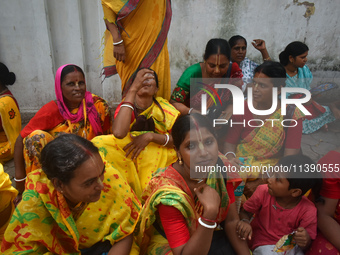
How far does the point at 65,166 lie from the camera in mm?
1576

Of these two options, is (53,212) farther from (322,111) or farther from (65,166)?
(322,111)

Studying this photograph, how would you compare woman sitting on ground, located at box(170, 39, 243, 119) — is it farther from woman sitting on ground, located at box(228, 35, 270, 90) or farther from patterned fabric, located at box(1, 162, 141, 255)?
patterned fabric, located at box(1, 162, 141, 255)

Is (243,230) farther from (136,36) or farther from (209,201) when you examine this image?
(136,36)

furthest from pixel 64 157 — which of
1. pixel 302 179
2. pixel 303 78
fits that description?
pixel 303 78

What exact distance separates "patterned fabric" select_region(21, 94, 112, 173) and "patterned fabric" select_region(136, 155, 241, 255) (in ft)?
4.66

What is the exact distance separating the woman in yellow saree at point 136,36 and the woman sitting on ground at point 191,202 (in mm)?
1570

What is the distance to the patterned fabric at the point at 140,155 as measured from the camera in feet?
8.56

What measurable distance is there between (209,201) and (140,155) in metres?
1.22

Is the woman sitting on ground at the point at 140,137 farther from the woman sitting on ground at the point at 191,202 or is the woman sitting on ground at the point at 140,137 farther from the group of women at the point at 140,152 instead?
the woman sitting on ground at the point at 191,202

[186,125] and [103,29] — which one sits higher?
[103,29]

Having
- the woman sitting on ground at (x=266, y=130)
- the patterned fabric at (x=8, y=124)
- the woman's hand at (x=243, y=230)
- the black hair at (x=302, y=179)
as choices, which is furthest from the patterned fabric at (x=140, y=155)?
the patterned fabric at (x=8, y=124)

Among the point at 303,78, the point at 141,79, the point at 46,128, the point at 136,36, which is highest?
the point at 136,36

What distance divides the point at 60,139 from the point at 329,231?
1908mm

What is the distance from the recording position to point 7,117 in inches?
139
